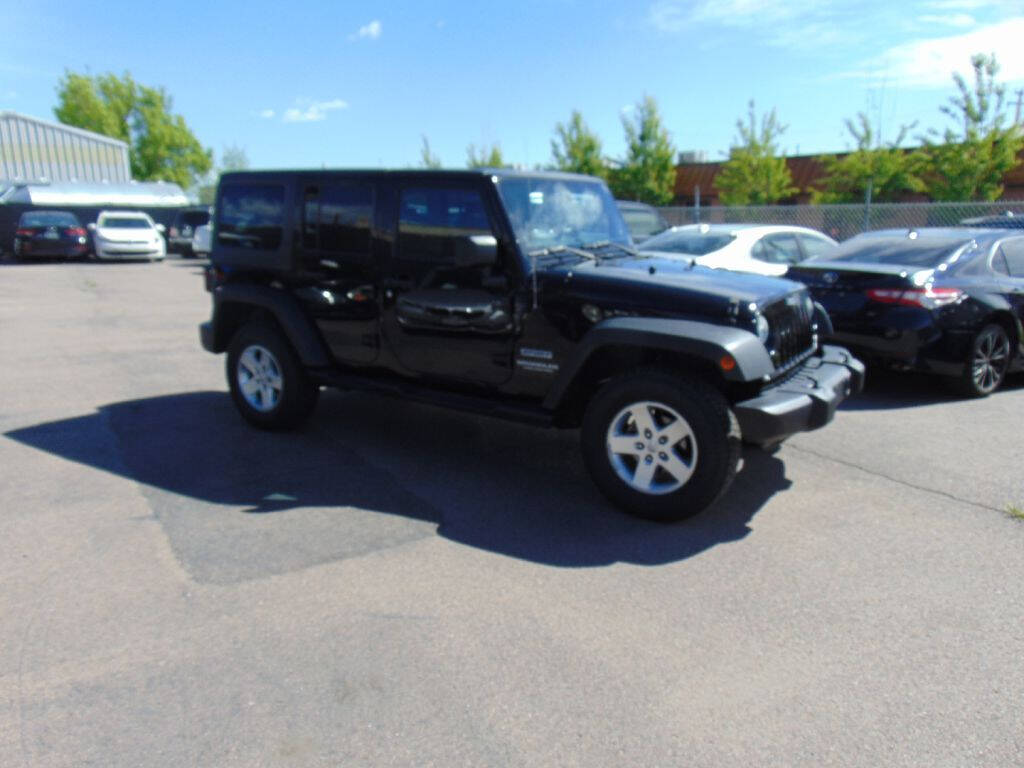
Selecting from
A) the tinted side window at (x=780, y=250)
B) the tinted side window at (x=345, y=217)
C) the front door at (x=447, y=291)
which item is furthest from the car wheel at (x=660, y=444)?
the tinted side window at (x=780, y=250)

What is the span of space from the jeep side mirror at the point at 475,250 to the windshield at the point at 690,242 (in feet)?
17.2

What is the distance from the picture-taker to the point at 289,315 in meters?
5.74

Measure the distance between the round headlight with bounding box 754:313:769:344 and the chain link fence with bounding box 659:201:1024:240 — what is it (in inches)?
423

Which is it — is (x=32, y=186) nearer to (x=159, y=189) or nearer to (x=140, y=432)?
(x=159, y=189)

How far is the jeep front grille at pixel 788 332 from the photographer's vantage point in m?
4.53

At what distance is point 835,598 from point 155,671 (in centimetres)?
280

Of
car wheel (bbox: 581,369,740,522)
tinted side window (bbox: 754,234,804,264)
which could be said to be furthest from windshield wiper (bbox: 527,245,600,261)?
tinted side window (bbox: 754,234,804,264)

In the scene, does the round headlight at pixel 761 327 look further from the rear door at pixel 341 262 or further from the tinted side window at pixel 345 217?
the tinted side window at pixel 345 217

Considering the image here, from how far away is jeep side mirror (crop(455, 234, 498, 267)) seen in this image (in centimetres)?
455

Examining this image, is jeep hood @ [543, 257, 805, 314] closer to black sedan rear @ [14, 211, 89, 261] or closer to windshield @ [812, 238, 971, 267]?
windshield @ [812, 238, 971, 267]

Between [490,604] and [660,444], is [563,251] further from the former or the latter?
[490,604]

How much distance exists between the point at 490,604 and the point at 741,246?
7067mm

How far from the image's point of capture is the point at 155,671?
303 cm

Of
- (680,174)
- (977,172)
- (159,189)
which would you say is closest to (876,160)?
(977,172)
